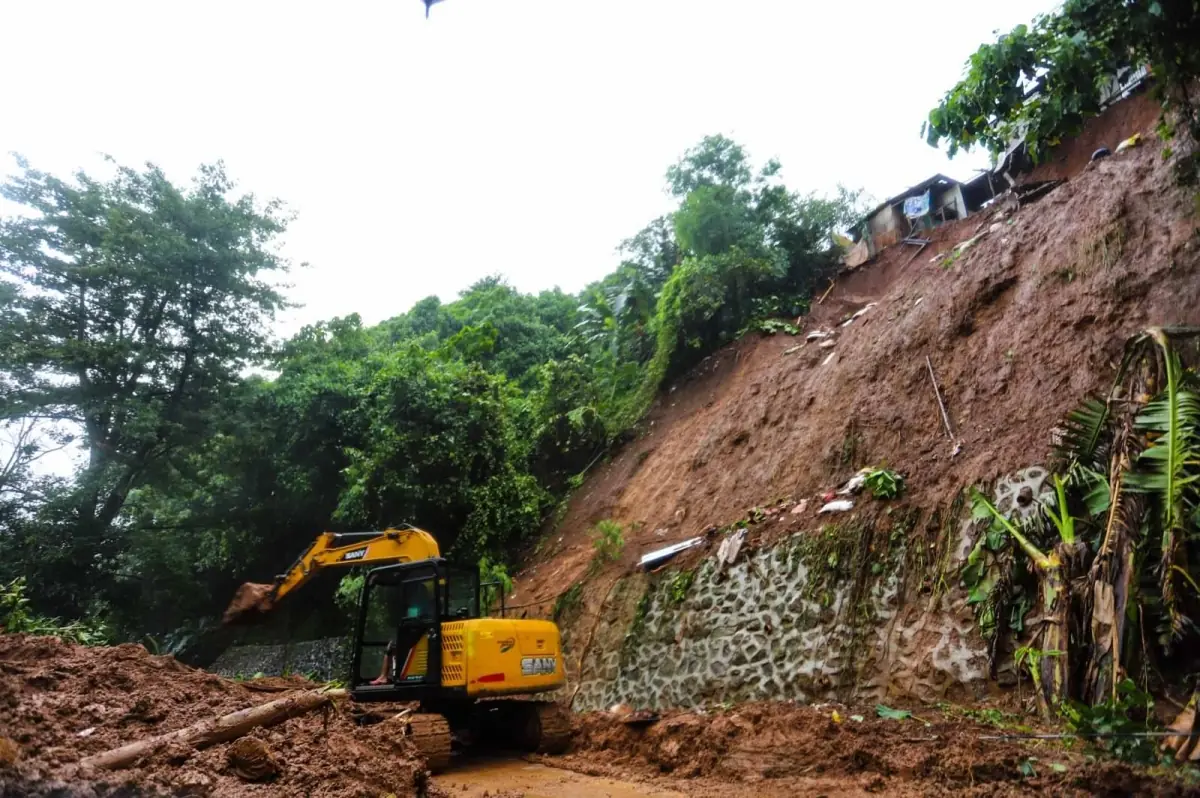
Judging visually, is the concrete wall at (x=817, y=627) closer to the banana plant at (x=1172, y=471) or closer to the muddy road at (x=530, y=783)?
the banana plant at (x=1172, y=471)

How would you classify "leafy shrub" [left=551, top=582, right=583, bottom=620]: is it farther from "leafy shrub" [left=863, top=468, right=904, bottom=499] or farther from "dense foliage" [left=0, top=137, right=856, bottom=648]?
"leafy shrub" [left=863, top=468, right=904, bottom=499]

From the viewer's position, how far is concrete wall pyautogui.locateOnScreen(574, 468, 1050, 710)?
6699 millimetres

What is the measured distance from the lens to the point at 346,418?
17219 millimetres

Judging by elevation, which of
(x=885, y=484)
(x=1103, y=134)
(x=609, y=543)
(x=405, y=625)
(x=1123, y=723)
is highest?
(x=1103, y=134)

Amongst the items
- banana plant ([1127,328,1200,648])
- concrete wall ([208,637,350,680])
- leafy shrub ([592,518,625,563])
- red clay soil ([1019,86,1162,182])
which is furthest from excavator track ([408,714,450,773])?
red clay soil ([1019,86,1162,182])

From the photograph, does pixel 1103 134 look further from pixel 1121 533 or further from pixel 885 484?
pixel 1121 533

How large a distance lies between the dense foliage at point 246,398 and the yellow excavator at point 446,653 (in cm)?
628

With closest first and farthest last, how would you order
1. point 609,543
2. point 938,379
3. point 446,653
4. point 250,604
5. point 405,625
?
point 446,653 < point 405,625 < point 250,604 < point 938,379 < point 609,543

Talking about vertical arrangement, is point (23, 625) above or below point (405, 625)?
above

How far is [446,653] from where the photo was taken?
736cm

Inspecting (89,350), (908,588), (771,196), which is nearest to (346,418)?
(89,350)

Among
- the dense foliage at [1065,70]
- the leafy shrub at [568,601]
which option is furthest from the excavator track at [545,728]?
the dense foliage at [1065,70]

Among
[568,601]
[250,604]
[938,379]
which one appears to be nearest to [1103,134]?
[938,379]

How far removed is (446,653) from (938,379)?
303 inches
